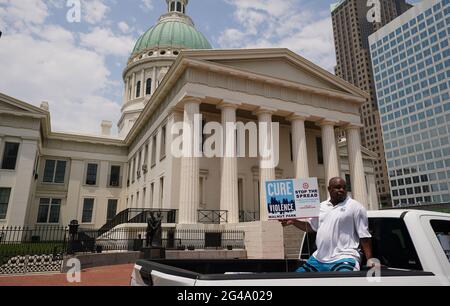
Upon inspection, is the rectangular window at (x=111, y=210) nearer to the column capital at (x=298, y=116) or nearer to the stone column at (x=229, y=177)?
the stone column at (x=229, y=177)

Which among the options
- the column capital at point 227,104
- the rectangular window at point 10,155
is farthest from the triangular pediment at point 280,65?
the rectangular window at point 10,155

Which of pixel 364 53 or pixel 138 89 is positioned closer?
pixel 138 89

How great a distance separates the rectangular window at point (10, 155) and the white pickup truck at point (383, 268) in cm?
3486

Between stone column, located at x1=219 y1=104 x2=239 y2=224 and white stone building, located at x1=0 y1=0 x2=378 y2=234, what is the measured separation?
0.24 ft

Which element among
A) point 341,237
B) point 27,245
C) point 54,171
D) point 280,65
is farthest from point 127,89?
point 341,237

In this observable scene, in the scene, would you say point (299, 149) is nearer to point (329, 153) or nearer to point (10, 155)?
point (329, 153)

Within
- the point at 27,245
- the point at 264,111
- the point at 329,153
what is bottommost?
the point at 27,245

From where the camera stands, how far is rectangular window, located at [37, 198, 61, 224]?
3662cm

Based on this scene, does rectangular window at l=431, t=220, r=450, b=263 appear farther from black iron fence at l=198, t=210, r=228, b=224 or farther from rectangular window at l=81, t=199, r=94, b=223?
rectangular window at l=81, t=199, r=94, b=223

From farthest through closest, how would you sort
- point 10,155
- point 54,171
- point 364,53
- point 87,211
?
point 364,53 < point 87,211 < point 54,171 < point 10,155

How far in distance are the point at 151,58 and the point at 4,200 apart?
30.5 m

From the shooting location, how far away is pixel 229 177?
21594 mm

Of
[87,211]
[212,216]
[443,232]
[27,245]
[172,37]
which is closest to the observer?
[443,232]
